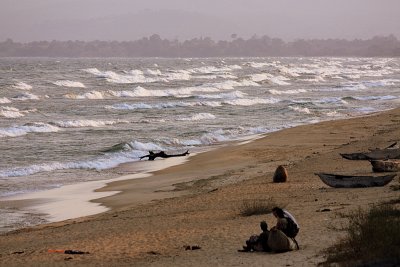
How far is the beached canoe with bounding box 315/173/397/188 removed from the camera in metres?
15.8

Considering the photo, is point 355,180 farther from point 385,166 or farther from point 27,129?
point 27,129

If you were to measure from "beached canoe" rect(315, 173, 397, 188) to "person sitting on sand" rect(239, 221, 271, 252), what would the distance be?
207 inches

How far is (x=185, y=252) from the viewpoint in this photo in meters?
11.6

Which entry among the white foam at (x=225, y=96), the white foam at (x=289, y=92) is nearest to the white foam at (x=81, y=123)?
the white foam at (x=225, y=96)

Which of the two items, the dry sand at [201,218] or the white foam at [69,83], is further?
the white foam at [69,83]

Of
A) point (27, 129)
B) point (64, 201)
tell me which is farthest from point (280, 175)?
point (27, 129)

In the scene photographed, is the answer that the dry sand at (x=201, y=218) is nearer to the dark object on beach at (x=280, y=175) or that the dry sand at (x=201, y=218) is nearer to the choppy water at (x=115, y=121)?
the dark object on beach at (x=280, y=175)

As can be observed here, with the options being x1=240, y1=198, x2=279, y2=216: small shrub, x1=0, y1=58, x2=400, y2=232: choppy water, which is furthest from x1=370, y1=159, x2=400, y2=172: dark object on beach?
x1=0, y1=58, x2=400, y2=232: choppy water

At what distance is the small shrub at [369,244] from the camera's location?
351 inches

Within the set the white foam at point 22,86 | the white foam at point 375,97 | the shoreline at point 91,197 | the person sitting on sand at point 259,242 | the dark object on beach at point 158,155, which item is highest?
the person sitting on sand at point 259,242

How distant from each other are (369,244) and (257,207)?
4966 mm

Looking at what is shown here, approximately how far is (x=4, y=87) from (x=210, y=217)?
5810 centimetres

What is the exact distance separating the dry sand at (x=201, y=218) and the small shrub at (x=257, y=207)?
201mm

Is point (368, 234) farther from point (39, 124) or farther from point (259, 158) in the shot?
point (39, 124)
